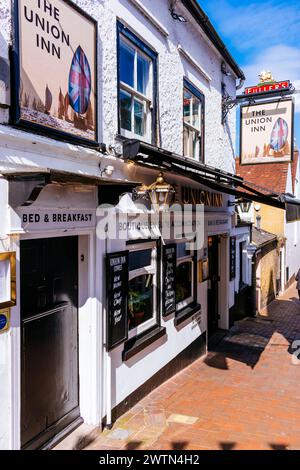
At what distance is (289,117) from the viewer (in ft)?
28.3

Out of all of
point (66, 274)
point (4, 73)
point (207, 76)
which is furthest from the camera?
point (207, 76)

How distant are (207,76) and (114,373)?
20.7 feet

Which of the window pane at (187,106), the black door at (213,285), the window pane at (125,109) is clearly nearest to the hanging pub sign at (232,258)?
the black door at (213,285)

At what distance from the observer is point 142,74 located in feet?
20.1

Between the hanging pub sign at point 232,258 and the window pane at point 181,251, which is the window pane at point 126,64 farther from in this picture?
the hanging pub sign at point 232,258

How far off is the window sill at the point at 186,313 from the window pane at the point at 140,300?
0.86 metres

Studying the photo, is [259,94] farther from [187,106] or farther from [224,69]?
[187,106]

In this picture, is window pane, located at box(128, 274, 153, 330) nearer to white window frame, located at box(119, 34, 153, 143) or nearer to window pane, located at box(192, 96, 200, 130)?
white window frame, located at box(119, 34, 153, 143)

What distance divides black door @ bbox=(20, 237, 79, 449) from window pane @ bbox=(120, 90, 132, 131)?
1.91 m

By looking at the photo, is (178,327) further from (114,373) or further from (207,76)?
(207,76)

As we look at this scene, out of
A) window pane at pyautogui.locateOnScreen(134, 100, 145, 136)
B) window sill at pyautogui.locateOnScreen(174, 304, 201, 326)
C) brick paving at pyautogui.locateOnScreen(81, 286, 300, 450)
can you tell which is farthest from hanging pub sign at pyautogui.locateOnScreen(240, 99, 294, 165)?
brick paving at pyautogui.locateOnScreen(81, 286, 300, 450)

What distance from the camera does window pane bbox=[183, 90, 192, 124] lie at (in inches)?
299

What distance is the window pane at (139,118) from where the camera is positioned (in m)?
5.91
